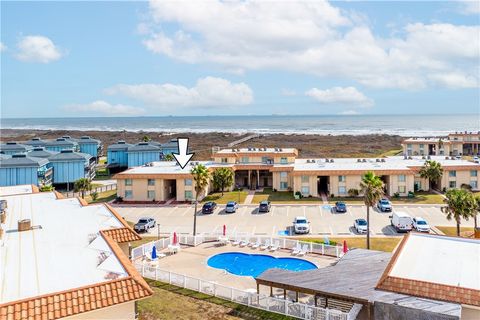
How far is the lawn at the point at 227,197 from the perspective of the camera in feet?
188

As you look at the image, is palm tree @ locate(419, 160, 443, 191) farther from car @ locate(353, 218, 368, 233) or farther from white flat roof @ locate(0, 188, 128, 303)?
white flat roof @ locate(0, 188, 128, 303)

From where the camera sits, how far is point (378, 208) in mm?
49562

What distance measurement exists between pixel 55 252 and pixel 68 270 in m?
2.39

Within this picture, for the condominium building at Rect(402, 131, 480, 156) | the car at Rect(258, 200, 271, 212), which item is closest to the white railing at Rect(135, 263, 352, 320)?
the car at Rect(258, 200, 271, 212)

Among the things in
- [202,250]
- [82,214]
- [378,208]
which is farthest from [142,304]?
[378,208]

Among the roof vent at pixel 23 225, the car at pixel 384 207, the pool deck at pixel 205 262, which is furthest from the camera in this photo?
the car at pixel 384 207

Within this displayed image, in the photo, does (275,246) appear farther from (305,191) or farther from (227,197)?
(227,197)

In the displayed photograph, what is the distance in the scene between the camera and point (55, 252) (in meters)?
16.8

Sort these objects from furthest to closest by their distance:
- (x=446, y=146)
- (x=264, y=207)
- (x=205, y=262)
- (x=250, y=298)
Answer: (x=446, y=146), (x=264, y=207), (x=205, y=262), (x=250, y=298)

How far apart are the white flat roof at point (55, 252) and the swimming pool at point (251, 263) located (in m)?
Result: 11.3

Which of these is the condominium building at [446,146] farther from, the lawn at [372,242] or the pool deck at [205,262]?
the pool deck at [205,262]

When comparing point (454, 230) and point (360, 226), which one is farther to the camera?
point (360, 226)

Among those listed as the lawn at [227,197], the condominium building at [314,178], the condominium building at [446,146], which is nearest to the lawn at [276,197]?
the condominium building at [314,178]

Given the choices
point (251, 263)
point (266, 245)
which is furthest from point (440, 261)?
point (266, 245)
